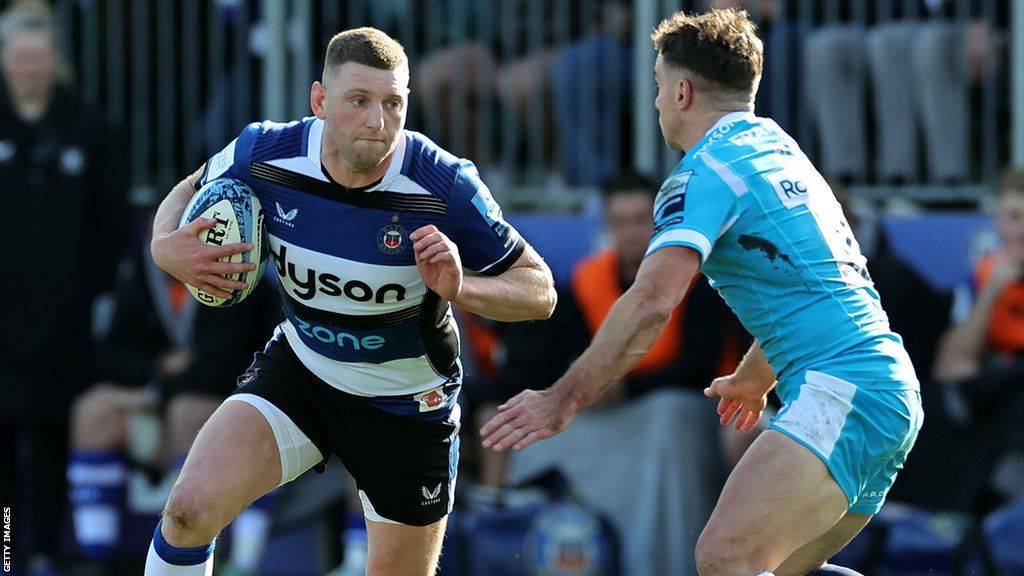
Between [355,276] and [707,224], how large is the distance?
56.6 inches

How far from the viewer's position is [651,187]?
965cm

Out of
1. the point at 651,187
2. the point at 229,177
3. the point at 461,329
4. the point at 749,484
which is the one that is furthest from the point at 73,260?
the point at 749,484

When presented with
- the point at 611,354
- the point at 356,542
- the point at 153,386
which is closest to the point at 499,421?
the point at 611,354

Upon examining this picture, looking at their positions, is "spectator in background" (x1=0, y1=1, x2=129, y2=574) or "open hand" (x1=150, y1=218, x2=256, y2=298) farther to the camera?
"spectator in background" (x1=0, y1=1, x2=129, y2=574)

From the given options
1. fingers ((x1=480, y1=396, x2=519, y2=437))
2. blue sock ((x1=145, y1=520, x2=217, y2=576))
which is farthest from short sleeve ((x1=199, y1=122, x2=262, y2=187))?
fingers ((x1=480, y1=396, x2=519, y2=437))

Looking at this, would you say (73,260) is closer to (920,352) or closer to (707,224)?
(920,352)

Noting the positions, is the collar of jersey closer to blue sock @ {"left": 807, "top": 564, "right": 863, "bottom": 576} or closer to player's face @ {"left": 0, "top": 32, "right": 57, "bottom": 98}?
blue sock @ {"left": 807, "top": 564, "right": 863, "bottom": 576}

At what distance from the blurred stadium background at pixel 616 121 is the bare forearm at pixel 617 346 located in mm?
4063

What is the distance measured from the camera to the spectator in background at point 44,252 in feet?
34.4

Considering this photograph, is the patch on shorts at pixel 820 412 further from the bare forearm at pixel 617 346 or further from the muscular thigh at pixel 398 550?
the muscular thigh at pixel 398 550

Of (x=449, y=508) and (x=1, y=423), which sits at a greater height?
(x=449, y=508)

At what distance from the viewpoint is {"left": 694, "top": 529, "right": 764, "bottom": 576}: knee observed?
5.23m

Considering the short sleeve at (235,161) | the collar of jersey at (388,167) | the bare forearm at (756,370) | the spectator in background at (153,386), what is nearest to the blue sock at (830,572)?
the bare forearm at (756,370)

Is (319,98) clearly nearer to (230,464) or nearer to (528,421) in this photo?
(230,464)
